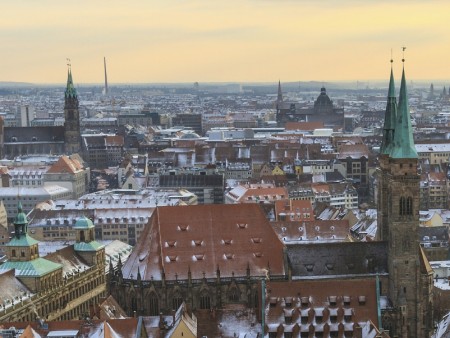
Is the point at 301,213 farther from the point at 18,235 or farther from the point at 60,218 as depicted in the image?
the point at 18,235

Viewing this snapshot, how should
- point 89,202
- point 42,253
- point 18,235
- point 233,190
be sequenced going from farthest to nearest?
point 233,190
point 89,202
point 42,253
point 18,235

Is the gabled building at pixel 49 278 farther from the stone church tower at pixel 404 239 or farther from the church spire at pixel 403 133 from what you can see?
the church spire at pixel 403 133

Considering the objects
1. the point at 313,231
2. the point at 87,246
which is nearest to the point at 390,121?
the point at 313,231

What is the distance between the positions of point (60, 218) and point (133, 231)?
1300 centimetres

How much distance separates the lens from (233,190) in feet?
623

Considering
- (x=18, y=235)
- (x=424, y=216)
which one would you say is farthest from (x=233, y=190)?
(x=18, y=235)

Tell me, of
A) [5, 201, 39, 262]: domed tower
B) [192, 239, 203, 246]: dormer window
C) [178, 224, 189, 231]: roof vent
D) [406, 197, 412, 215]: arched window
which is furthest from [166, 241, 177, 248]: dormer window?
[406, 197, 412, 215]: arched window

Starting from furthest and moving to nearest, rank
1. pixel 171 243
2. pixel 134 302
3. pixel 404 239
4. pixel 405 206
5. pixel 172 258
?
1. pixel 171 243
2. pixel 172 258
3. pixel 134 302
4. pixel 404 239
5. pixel 405 206

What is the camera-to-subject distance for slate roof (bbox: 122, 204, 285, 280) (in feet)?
336

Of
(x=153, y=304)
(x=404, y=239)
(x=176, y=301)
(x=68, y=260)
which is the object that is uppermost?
(x=404, y=239)

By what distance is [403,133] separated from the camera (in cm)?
10000

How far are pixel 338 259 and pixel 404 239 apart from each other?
8106 millimetres

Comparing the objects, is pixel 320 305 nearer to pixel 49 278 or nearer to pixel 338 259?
pixel 338 259

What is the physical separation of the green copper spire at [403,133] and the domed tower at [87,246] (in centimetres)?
4504
